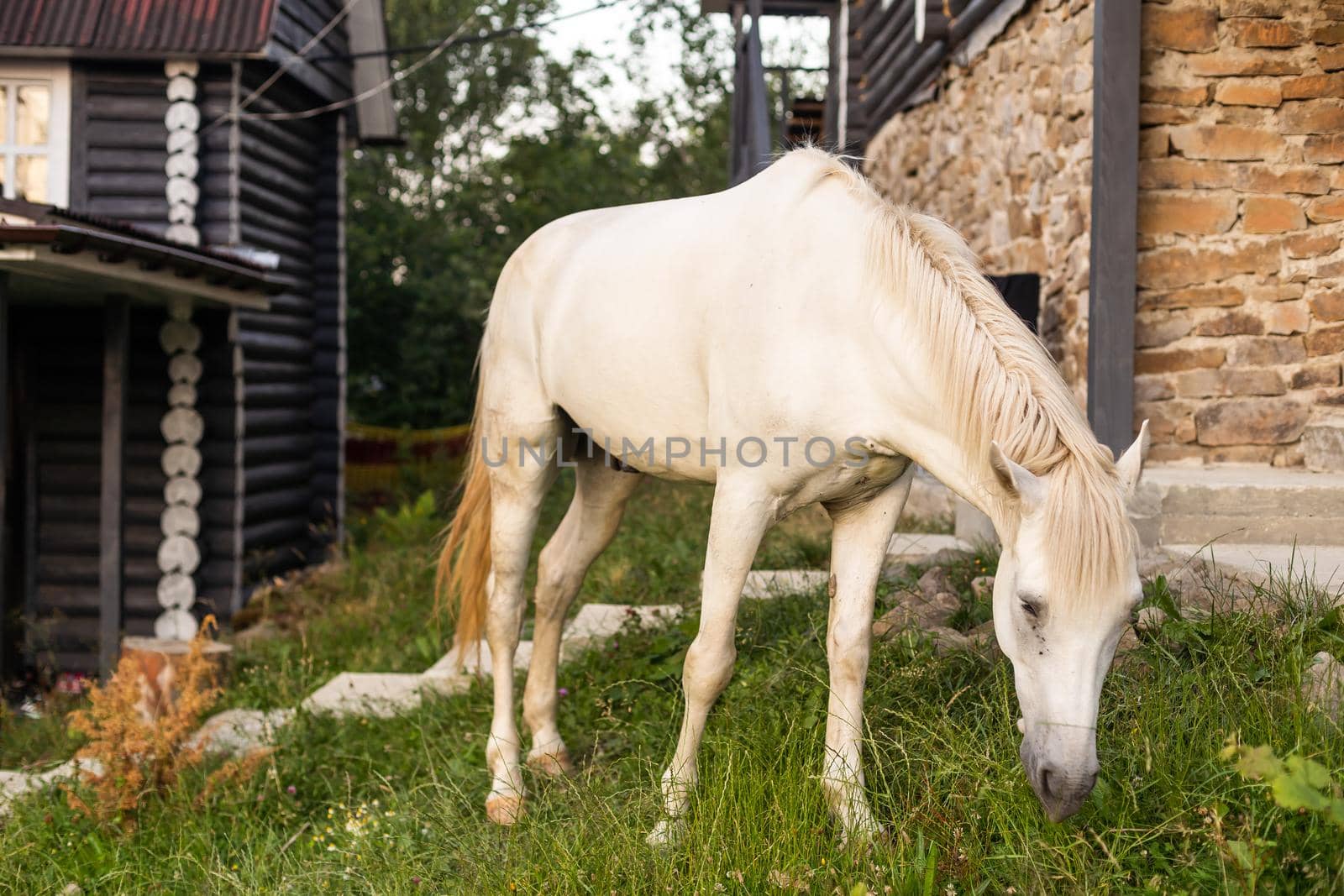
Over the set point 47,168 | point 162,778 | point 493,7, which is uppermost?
point 493,7

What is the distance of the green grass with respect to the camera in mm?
2209

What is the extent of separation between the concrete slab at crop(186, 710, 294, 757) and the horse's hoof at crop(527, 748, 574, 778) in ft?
4.44

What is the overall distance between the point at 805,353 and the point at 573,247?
1.18 m

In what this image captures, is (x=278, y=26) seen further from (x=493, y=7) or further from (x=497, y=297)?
(x=493, y=7)

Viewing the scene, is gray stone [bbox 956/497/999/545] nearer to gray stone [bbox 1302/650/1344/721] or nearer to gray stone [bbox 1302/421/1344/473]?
gray stone [bbox 1302/421/1344/473]

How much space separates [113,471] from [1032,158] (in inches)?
228

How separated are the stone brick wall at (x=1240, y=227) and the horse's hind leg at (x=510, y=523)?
2.91m

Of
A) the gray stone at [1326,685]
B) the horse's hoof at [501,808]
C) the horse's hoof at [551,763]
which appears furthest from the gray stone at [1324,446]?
the horse's hoof at [501,808]

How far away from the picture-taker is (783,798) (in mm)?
2568

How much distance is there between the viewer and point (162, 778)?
3783 mm

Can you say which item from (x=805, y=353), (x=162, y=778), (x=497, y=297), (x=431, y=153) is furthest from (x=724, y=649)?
(x=431, y=153)

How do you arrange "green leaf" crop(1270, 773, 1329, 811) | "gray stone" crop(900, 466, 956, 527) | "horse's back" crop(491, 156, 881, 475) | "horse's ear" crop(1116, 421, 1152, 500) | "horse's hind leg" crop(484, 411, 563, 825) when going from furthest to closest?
"gray stone" crop(900, 466, 956, 527) → "horse's hind leg" crop(484, 411, 563, 825) → "horse's back" crop(491, 156, 881, 475) → "horse's ear" crop(1116, 421, 1152, 500) → "green leaf" crop(1270, 773, 1329, 811)

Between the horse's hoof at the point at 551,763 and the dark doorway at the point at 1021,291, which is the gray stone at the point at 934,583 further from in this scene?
the dark doorway at the point at 1021,291

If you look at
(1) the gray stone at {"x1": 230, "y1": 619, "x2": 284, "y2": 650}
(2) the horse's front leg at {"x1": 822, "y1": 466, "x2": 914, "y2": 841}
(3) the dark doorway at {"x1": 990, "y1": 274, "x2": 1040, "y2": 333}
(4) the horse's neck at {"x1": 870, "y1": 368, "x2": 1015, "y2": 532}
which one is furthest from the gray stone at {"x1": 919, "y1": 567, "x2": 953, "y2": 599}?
(1) the gray stone at {"x1": 230, "y1": 619, "x2": 284, "y2": 650}
